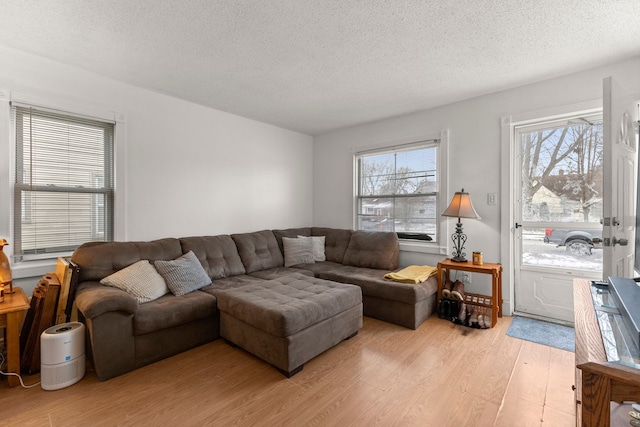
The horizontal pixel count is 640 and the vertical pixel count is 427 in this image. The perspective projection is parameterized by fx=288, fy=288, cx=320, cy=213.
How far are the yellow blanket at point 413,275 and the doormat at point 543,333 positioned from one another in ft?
2.83

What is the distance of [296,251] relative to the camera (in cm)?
386

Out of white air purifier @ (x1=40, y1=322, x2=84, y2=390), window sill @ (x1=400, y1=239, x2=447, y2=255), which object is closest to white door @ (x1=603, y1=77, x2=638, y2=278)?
window sill @ (x1=400, y1=239, x2=447, y2=255)

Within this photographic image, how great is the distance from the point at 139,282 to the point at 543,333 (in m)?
3.61

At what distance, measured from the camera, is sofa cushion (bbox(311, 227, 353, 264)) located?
4027 mm

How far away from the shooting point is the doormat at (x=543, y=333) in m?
2.48

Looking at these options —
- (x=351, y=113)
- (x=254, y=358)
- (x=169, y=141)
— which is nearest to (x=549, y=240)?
(x=351, y=113)

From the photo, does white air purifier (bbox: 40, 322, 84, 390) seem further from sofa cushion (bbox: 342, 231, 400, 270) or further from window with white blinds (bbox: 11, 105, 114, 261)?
sofa cushion (bbox: 342, 231, 400, 270)

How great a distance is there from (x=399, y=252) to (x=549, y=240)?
158 cm

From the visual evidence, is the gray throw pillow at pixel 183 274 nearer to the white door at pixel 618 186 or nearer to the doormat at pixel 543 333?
the doormat at pixel 543 333

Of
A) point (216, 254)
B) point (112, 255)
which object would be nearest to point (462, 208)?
point (216, 254)

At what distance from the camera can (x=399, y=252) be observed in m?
3.80

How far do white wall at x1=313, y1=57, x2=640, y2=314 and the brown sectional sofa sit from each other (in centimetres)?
78

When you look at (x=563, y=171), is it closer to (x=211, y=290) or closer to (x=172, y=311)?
(x=211, y=290)

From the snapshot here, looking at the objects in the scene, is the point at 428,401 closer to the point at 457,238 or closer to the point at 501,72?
the point at 457,238
